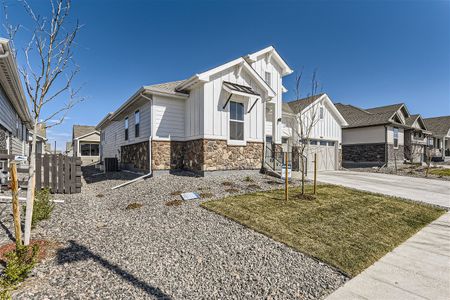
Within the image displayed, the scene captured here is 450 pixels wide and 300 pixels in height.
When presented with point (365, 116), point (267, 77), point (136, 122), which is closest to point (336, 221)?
point (267, 77)

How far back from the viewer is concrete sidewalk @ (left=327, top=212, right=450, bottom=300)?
2869mm

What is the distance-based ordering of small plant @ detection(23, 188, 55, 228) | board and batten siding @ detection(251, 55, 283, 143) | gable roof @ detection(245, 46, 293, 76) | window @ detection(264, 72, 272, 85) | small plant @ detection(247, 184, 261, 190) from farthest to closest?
window @ detection(264, 72, 272, 85)
board and batten siding @ detection(251, 55, 283, 143)
gable roof @ detection(245, 46, 293, 76)
small plant @ detection(247, 184, 261, 190)
small plant @ detection(23, 188, 55, 228)

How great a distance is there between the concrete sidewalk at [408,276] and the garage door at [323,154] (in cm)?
1286

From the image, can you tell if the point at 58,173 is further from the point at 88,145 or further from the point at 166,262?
the point at 88,145

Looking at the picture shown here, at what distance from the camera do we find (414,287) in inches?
120

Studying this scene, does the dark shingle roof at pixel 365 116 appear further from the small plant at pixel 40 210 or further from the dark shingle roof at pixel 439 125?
the small plant at pixel 40 210

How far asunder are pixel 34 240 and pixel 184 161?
8220 mm

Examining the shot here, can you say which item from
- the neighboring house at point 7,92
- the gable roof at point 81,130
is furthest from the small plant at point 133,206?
the gable roof at point 81,130

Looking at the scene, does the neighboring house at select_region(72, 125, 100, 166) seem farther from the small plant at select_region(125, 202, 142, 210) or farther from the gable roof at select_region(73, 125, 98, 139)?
the small plant at select_region(125, 202, 142, 210)

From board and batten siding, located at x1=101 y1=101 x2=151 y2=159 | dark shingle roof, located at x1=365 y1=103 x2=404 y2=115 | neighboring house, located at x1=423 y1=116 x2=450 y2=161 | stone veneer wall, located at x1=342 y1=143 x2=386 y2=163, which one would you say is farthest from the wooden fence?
neighboring house, located at x1=423 y1=116 x2=450 y2=161

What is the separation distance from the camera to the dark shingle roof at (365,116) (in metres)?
21.5

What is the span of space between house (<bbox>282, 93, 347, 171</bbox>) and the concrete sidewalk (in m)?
12.3

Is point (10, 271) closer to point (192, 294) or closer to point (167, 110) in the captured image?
point (192, 294)

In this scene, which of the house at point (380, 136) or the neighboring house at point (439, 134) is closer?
the house at point (380, 136)
